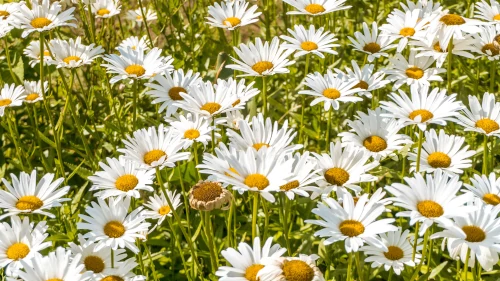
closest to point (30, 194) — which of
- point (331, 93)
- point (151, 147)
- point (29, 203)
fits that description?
point (29, 203)

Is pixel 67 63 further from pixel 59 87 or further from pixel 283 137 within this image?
pixel 283 137

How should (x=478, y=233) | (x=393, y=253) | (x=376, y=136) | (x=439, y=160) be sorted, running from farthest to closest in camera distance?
(x=376, y=136), (x=439, y=160), (x=393, y=253), (x=478, y=233)

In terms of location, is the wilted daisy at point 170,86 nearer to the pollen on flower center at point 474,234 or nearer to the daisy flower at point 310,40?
the daisy flower at point 310,40

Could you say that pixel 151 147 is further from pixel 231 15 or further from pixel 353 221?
pixel 231 15

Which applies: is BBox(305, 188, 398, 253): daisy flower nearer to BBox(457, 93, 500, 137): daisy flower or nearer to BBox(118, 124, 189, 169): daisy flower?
BBox(118, 124, 189, 169): daisy flower

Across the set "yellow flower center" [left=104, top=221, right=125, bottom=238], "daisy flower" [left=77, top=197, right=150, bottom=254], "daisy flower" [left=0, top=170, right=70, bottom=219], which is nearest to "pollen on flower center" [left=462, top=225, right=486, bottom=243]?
"daisy flower" [left=77, top=197, right=150, bottom=254]

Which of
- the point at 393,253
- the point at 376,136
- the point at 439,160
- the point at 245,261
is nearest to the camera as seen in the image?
the point at 245,261

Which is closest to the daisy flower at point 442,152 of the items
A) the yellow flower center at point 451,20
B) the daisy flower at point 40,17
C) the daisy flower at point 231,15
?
the yellow flower center at point 451,20
